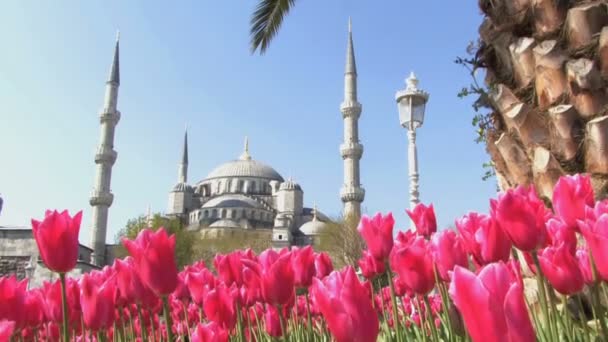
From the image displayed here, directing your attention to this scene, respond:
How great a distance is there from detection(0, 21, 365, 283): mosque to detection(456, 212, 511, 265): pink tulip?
50.3 feet

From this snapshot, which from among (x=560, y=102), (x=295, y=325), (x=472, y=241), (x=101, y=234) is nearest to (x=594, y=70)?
(x=560, y=102)

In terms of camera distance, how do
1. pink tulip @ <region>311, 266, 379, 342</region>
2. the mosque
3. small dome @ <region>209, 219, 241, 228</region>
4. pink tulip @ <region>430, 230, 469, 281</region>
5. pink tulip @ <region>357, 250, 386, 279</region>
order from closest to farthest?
pink tulip @ <region>311, 266, 379, 342</region>, pink tulip @ <region>430, 230, 469, 281</region>, pink tulip @ <region>357, 250, 386, 279</region>, the mosque, small dome @ <region>209, 219, 241, 228</region>

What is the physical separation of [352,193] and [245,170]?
80.4ft

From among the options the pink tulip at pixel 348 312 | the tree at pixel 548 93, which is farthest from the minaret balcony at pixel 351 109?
the pink tulip at pixel 348 312

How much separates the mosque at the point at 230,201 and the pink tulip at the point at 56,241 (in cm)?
1488

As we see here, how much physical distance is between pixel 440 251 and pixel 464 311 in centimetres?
89

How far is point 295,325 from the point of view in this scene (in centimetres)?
214

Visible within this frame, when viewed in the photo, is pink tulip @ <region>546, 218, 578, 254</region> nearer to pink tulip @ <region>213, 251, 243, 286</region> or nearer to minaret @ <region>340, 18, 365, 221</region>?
pink tulip @ <region>213, 251, 243, 286</region>

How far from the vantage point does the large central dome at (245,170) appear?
59.5 m

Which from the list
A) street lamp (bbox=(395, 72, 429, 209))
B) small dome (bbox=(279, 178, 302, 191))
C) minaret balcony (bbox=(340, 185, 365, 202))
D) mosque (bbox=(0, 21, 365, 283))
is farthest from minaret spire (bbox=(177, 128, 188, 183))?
street lamp (bbox=(395, 72, 429, 209))

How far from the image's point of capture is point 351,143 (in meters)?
36.3

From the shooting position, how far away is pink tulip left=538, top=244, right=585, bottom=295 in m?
1.20

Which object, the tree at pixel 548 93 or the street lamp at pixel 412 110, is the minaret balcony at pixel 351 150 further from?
the tree at pixel 548 93

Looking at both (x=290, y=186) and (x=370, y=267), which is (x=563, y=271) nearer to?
(x=370, y=267)
